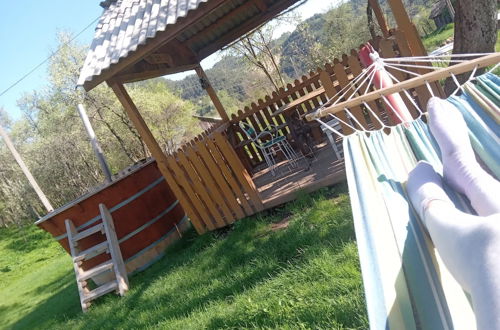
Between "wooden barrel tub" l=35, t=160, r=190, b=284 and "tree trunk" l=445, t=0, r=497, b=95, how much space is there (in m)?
4.81

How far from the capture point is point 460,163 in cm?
162

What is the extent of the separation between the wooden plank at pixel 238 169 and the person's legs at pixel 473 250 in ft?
12.5

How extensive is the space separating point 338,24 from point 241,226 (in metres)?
31.0

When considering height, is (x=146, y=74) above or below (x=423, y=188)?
above

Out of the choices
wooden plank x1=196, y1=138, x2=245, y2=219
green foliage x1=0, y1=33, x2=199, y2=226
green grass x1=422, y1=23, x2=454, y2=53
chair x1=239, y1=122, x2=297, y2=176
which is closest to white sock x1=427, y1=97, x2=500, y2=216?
wooden plank x1=196, y1=138, x2=245, y2=219

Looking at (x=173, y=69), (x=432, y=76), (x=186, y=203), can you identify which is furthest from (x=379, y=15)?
(x=432, y=76)

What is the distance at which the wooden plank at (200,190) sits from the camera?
18.2 feet

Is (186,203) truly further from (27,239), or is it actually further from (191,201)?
(27,239)

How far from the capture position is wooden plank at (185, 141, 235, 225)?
5469mm

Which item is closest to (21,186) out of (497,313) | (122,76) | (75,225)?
(75,225)

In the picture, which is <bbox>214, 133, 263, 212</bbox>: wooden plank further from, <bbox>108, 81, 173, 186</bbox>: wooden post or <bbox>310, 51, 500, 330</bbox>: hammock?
<bbox>310, 51, 500, 330</bbox>: hammock

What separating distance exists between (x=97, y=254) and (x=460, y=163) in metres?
5.74

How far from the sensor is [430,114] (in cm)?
198

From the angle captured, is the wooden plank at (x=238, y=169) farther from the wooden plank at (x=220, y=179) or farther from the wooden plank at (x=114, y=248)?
the wooden plank at (x=114, y=248)
